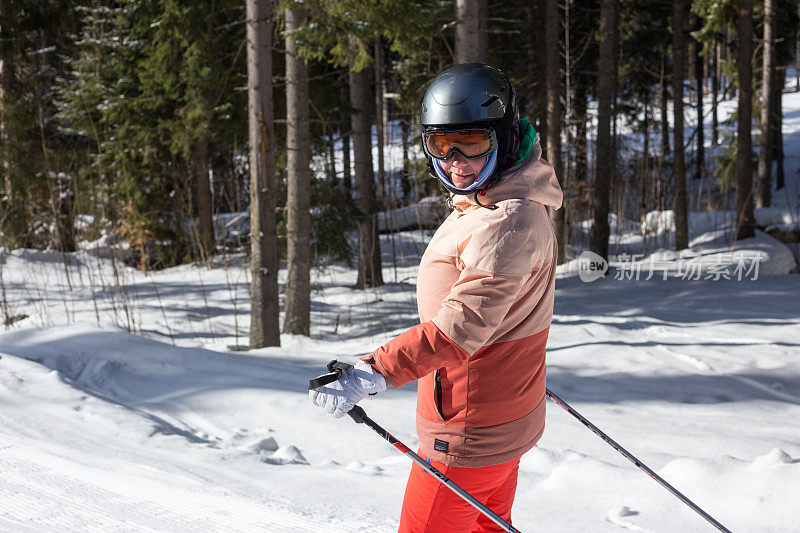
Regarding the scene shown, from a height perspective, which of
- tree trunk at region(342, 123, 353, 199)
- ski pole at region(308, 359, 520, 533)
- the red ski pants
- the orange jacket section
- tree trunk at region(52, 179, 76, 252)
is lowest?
the red ski pants

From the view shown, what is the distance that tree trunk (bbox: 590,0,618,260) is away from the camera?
12312 millimetres

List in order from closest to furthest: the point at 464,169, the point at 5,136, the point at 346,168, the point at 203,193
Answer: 1. the point at 464,169
2. the point at 5,136
3. the point at 203,193
4. the point at 346,168

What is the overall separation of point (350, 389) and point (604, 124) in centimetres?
1190

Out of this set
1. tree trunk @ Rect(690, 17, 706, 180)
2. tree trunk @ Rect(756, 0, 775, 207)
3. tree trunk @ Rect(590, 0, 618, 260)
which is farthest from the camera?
tree trunk @ Rect(690, 17, 706, 180)

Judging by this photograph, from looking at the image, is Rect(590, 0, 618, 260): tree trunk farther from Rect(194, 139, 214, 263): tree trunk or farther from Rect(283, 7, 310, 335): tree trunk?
Rect(194, 139, 214, 263): tree trunk

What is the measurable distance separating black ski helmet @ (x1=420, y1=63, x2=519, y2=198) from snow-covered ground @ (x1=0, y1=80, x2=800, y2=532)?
2026mm

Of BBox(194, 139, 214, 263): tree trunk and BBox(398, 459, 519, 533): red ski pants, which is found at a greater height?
BBox(194, 139, 214, 263): tree trunk

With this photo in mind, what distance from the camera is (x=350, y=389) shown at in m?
1.86

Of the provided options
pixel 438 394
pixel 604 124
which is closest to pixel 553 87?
pixel 604 124

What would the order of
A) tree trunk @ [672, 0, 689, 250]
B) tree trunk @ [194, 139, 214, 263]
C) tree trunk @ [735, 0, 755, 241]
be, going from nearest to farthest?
tree trunk @ [735, 0, 755, 241] < tree trunk @ [672, 0, 689, 250] < tree trunk @ [194, 139, 214, 263]

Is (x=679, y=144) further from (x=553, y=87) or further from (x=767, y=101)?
(x=553, y=87)

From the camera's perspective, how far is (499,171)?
1.99 meters

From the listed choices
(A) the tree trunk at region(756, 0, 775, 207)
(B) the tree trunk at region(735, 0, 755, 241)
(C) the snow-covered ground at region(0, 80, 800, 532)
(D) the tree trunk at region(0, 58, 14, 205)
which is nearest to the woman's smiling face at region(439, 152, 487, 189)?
(C) the snow-covered ground at region(0, 80, 800, 532)

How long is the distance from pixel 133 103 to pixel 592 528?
44.8 ft
